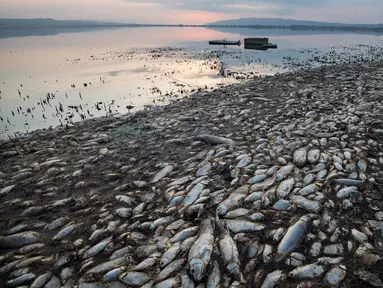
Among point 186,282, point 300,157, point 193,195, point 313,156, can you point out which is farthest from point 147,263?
point 313,156

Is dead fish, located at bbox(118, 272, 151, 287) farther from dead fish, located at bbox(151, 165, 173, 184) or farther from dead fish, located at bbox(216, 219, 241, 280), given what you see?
dead fish, located at bbox(151, 165, 173, 184)

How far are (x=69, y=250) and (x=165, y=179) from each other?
101 inches

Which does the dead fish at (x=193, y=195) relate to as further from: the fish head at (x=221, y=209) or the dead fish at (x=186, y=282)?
the dead fish at (x=186, y=282)

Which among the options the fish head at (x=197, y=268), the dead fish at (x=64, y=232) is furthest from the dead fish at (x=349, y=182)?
the dead fish at (x=64, y=232)

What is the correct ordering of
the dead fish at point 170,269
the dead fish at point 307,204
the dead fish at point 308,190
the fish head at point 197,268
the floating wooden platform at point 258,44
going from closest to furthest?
the fish head at point 197,268 → the dead fish at point 170,269 → the dead fish at point 307,204 → the dead fish at point 308,190 → the floating wooden platform at point 258,44

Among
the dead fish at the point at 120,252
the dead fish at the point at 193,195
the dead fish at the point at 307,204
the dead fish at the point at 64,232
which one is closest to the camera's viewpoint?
the dead fish at the point at 120,252

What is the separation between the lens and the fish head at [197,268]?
3779 millimetres

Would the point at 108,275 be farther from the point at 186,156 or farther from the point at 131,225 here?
the point at 186,156

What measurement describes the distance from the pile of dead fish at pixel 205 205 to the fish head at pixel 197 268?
14mm

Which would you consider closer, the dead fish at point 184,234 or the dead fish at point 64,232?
the dead fish at point 184,234

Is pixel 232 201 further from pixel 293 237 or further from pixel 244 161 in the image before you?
pixel 244 161

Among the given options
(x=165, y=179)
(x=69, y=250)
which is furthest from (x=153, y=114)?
(x=69, y=250)

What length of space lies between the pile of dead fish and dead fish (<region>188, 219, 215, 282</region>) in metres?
0.02

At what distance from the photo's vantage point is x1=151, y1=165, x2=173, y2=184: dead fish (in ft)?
22.0
